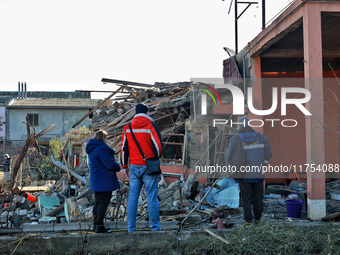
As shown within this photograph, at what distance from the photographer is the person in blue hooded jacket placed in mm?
5324

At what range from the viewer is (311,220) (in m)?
6.41

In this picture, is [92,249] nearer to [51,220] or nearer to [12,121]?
[51,220]

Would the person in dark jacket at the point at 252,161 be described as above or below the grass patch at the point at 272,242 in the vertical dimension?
above

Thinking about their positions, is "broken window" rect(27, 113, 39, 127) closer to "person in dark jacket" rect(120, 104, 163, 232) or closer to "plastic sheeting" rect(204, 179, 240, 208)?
"plastic sheeting" rect(204, 179, 240, 208)

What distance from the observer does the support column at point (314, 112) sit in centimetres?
648

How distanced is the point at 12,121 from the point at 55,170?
17.3 m

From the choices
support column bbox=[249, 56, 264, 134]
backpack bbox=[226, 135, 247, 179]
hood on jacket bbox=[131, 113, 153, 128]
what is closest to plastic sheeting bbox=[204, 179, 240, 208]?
support column bbox=[249, 56, 264, 134]

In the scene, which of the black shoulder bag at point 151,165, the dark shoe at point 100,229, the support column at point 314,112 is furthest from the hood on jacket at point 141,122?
the support column at point 314,112

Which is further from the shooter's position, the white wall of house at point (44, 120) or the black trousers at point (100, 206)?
the white wall of house at point (44, 120)

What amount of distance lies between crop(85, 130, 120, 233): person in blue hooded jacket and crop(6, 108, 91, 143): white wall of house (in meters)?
27.0

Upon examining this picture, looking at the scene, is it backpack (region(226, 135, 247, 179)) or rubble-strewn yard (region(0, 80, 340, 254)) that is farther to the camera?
backpack (region(226, 135, 247, 179))

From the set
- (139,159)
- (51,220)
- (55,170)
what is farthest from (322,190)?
(55,170)

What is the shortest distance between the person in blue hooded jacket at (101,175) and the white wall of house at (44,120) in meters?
27.0

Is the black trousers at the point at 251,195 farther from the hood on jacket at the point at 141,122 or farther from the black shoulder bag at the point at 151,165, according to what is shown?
the hood on jacket at the point at 141,122
